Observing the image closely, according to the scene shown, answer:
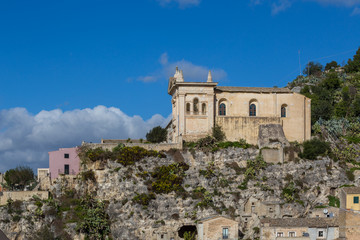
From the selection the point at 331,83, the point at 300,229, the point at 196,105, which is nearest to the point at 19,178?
the point at 196,105

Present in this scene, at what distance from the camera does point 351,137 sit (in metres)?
72.8

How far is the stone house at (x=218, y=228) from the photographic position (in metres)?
56.2

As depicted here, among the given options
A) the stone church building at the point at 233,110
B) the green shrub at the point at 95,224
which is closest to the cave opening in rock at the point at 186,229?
the green shrub at the point at 95,224

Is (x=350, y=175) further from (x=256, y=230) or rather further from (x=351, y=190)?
(x=256, y=230)

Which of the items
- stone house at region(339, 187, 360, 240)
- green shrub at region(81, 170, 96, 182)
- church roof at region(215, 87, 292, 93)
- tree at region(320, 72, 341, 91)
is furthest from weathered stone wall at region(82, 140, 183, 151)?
tree at region(320, 72, 341, 91)

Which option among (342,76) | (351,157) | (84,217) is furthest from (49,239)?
(342,76)

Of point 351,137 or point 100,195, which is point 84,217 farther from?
point 351,137

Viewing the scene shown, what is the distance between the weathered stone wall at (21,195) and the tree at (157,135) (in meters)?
15.2

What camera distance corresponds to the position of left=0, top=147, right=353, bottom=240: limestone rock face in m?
58.9

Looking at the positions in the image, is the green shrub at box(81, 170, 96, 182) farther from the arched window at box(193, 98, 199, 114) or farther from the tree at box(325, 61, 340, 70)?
the tree at box(325, 61, 340, 70)

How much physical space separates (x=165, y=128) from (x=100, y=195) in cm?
1680

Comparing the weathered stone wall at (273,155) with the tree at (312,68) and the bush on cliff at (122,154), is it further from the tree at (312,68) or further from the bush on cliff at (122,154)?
the tree at (312,68)

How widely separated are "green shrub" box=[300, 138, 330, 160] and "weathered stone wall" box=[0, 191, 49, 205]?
93.1ft

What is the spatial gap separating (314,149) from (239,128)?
28.5 ft
